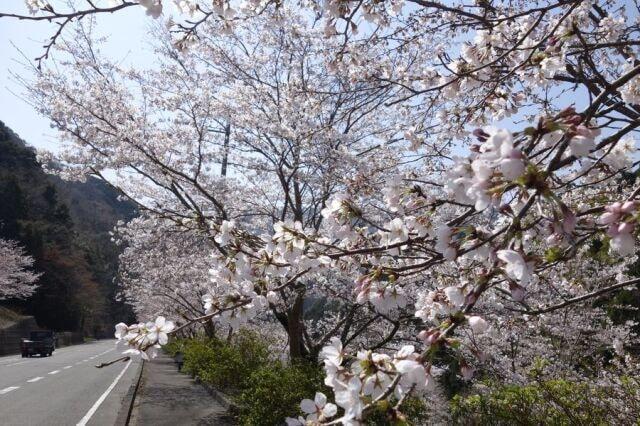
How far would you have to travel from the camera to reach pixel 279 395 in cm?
689

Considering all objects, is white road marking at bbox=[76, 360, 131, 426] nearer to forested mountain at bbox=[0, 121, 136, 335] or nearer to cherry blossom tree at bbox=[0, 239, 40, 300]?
cherry blossom tree at bbox=[0, 239, 40, 300]

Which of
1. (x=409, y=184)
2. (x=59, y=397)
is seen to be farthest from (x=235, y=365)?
(x=409, y=184)

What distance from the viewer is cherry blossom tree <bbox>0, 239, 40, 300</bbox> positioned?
34906 mm

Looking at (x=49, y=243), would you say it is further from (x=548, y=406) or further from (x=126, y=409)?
(x=548, y=406)

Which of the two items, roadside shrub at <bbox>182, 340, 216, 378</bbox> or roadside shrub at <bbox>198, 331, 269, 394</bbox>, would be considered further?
roadside shrub at <bbox>182, 340, 216, 378</bbox>

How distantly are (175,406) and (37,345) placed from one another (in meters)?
20.2

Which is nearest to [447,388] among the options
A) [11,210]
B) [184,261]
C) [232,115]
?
[184,261]

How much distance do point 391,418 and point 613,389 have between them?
442 centimetres

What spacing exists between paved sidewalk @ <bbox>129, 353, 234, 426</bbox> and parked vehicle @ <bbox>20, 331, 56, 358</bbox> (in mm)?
15165

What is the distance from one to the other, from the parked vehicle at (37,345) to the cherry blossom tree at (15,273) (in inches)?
332

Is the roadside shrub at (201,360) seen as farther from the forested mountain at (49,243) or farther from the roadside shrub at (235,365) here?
the forested mountain at (49,243)

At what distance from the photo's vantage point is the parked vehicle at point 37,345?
26227 millimetres

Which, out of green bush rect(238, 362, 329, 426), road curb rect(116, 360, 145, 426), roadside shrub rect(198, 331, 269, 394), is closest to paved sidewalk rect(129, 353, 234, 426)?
road curb rect(116, 360, 145, 426)

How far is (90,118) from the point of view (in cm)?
898
